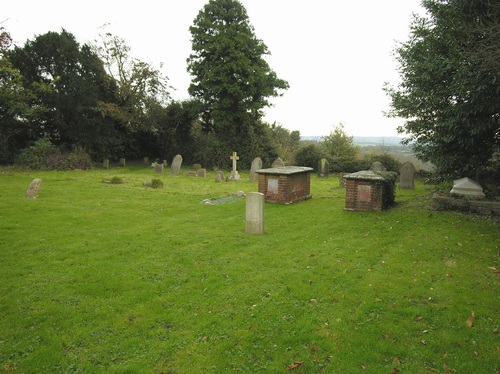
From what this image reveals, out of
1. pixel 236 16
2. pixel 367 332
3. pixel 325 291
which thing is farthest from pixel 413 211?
pixel 236 16

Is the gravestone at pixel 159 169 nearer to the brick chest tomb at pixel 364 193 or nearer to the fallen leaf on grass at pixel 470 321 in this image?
the brick chest tomb at pixel 364 193

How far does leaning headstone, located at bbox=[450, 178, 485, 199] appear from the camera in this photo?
418 inches

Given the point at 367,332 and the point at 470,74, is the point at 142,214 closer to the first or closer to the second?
the point at 367,332

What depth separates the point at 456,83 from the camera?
8453 mm

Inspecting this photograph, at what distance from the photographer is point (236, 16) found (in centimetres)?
2866

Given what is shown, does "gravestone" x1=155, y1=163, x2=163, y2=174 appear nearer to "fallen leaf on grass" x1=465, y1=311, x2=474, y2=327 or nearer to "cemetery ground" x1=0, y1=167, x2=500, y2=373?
"cemetery ground" x1=0, y1=167, x2=500, y2=373

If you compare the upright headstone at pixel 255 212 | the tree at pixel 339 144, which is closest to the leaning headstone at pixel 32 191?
the upright headstone at pixel 255 212

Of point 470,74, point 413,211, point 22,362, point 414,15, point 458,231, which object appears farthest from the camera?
point 414,15

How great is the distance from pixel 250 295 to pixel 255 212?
3661mm

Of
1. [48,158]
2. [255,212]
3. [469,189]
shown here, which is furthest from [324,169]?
[48,158]

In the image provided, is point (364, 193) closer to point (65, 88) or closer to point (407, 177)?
point (407, 177)

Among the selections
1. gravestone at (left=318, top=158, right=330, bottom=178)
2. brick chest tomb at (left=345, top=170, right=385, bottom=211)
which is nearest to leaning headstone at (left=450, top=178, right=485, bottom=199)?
brick chest tomb at (left=345, top=170, right=385, bottom=211)

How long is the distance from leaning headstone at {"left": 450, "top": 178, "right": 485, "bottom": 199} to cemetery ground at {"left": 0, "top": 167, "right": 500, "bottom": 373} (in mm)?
1304

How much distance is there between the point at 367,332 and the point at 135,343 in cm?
Answer: 293
